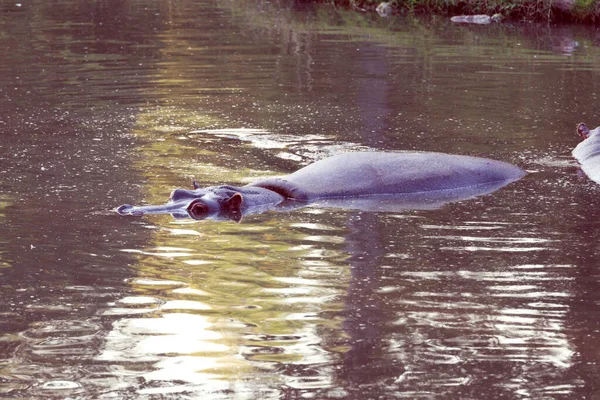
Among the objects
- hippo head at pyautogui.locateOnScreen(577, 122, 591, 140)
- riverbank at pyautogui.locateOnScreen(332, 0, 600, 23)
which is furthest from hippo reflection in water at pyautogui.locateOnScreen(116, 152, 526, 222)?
riverbank at pyautogui.locateOnScreen(332, 0, 600, 23)

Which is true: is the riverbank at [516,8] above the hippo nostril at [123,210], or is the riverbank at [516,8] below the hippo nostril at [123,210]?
Result: above

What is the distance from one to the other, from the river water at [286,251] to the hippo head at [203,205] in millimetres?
204

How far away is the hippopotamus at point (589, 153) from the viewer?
1050 cm

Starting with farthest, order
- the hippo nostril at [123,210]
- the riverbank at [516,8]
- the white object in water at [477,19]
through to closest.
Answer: the white object in water at [477,19] → the riverbank at [516,8] → the hippo nostril at [123,210]

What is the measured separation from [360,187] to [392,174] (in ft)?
1.20

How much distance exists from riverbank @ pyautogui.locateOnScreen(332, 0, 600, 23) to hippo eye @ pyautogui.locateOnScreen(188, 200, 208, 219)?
16.9 meters

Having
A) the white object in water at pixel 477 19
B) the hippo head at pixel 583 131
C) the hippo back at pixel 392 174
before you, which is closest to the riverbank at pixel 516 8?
the white object in water at pixel 477 19

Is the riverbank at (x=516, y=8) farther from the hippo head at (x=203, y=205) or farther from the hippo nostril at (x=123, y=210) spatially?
the hippo nostril at (x=123, y=210)

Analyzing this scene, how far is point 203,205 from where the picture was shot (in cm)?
895

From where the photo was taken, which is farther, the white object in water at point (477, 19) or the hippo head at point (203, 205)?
the white object in water at point (477, 19)

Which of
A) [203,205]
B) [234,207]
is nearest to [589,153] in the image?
[234,207]

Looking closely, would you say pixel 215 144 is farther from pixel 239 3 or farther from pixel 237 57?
pixel 239 3

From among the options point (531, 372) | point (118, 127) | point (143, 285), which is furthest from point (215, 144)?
point (531, 372)

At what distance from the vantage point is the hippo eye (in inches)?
350
